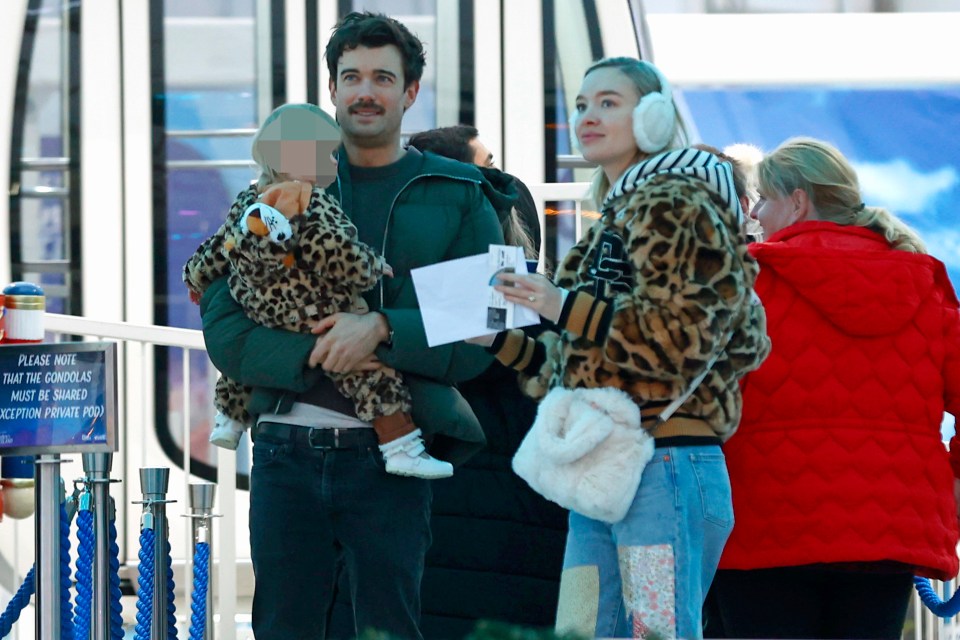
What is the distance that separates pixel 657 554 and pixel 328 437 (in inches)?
26.4

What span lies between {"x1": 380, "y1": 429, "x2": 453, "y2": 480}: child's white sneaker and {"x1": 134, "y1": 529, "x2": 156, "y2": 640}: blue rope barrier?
84 centimetres

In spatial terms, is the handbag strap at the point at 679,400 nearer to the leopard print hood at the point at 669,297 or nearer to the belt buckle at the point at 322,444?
the leopard print hood at the point at 669,297

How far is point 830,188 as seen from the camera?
295cm

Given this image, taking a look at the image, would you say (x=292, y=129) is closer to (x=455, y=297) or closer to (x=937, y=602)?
(x=455, y=297)

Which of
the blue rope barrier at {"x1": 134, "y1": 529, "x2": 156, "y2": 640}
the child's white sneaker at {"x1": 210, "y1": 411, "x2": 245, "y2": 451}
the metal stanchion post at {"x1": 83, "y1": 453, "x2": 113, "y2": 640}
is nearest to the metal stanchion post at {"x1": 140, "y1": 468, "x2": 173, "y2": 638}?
the blue rope barrier at {"x1": 134, "y1": 529, "x2": 156, "y2": 640}

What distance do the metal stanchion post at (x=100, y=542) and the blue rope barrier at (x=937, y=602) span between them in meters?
1.95

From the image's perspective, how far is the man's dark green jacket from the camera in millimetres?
2670

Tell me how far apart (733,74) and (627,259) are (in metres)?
4.49

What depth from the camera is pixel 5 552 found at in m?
5.93

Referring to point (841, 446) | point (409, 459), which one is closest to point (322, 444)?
point (409, 459)

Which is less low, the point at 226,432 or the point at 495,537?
the point at 226,432

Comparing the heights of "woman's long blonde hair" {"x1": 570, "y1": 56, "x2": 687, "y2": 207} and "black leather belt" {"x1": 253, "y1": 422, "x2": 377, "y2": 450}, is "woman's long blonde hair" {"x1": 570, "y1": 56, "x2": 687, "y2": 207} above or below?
above

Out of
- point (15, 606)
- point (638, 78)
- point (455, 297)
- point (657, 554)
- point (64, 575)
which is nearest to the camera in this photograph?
point (657, 554)

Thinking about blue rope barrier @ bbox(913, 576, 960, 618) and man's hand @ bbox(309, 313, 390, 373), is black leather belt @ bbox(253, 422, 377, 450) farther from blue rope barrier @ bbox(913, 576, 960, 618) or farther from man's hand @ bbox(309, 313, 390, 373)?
blue rope barrier @ bbox(913, 576, 960, 618)
